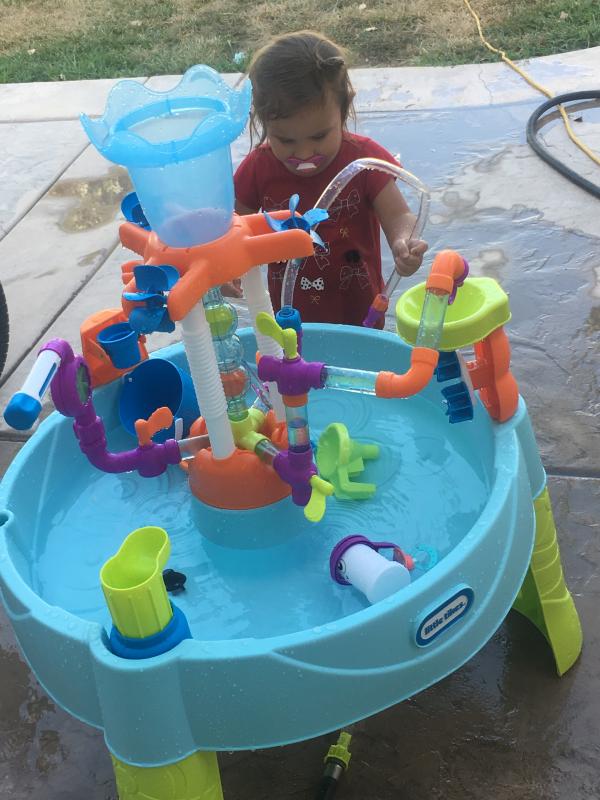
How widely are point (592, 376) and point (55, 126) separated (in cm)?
256

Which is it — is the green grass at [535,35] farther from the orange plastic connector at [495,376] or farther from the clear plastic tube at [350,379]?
the clear plastic tube at [350,379]

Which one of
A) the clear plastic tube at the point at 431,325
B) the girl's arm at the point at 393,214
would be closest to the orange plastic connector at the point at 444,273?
the clear plastic tube at the point at 431,325

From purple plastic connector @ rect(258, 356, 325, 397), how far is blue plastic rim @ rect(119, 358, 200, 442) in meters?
0.48

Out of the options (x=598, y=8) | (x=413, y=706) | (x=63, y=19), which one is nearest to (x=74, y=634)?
(x=413, y=706)

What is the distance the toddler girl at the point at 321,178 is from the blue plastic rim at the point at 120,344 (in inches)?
18.4

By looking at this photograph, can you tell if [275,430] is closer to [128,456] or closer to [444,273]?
[128,456]

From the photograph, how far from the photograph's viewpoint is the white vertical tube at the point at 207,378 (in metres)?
A: 1.13

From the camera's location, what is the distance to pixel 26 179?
331cm

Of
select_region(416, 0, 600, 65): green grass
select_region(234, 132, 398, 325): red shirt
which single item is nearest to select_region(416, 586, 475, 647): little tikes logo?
select_region(234, 132, 398, 325): red shirt

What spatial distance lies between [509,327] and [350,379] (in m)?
1.26

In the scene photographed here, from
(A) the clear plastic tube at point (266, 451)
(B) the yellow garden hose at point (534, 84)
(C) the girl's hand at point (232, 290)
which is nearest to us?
(A) the clear plastic tube at point (266, 451)

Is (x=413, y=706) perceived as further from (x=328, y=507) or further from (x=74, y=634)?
(x=74, y=634)

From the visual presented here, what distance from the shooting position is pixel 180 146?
995 millimetres

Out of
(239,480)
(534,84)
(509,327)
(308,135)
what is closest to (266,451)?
(239,480)
